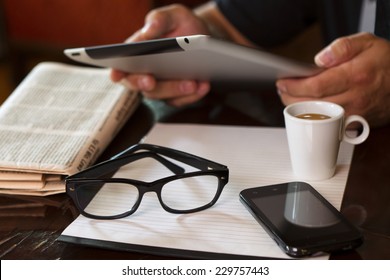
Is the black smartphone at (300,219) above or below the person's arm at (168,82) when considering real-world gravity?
below

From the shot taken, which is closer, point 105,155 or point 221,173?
point 221,173

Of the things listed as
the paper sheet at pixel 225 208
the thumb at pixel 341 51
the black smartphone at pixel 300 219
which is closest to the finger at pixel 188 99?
the paper sheet at pixel 225 208

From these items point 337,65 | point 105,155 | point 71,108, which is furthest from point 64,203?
point 337,65

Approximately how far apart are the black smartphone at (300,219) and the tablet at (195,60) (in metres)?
0.18

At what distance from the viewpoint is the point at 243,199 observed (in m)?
0.66

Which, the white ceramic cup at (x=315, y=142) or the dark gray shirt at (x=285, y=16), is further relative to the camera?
the dark gray shirt at (x=285, y=16)

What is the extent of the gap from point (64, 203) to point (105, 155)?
14 cm

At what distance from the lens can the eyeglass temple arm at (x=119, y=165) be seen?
0.70m

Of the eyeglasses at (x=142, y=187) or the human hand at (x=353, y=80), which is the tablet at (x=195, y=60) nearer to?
the human hand at (x=353, y=80)

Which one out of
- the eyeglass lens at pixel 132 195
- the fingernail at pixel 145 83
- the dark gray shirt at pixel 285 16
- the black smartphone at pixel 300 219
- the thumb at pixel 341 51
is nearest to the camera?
the black smartphone at pixel 300 219

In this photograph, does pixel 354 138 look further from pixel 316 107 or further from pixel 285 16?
pixel 285 16

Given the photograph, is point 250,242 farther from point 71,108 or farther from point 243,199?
point 71,108

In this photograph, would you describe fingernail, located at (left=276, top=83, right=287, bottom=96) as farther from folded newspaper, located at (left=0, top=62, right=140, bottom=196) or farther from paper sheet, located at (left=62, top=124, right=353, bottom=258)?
folded newspaper, located at (left=0, top=62, right=140, bottom=196)

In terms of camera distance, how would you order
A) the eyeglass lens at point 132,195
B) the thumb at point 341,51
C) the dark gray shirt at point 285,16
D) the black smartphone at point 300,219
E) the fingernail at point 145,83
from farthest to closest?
the dark gray shirt at point 285,16, the fingernail at point 145,83, the thumb at point 341,51, the eyeglass lens at point 132,195, the black smartphone at point 300,219
